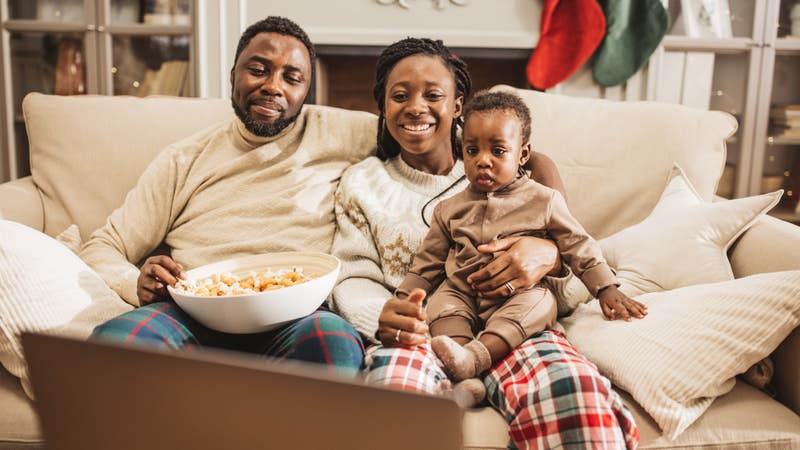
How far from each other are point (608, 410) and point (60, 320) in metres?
0.92

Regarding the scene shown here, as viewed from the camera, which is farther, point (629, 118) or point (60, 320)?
point (629, 118)

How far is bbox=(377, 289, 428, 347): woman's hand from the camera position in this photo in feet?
3.11

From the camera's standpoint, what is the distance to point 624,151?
5.02 feet

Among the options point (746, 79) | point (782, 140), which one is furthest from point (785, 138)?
point (746, 79)

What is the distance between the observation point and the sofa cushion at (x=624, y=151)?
1486 millimetres

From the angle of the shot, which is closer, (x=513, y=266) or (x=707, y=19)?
(x=513, y=266)

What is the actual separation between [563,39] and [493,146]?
1.47 meters

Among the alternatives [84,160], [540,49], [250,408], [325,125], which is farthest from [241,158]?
[540,49]

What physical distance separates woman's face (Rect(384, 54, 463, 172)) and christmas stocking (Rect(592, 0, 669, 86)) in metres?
1.30

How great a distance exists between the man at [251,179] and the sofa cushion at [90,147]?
146 mm

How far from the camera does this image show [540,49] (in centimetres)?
245

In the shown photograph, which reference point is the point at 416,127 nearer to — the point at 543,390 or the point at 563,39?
the point at 543,390

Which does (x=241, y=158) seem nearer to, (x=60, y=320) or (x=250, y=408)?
(x=60, y=320)

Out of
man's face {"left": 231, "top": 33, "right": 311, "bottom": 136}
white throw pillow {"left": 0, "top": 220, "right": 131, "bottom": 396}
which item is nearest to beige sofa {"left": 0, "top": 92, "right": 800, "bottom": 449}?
man's face {"left": 231, "top": 33, "right": 311, "bottom": 136}
